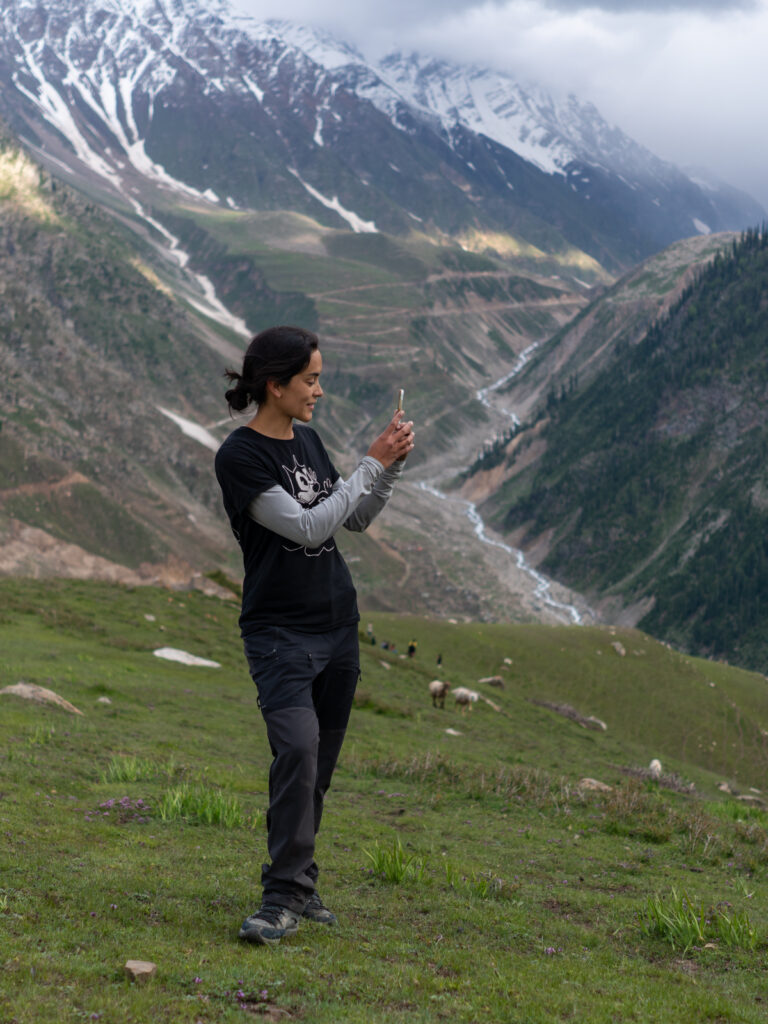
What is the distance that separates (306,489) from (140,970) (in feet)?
11.8

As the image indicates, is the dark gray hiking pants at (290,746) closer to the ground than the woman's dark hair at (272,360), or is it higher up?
closer to the ground

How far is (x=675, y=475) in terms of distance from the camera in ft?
490

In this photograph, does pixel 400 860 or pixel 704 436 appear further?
pixel 704 436

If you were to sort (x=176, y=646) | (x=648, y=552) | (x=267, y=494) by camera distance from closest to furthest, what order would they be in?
(x=267, y=494), (x=176, y=646), (x=648, y=552)

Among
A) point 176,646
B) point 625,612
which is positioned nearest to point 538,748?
point 176,646

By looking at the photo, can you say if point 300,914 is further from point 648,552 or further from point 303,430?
point 648,552

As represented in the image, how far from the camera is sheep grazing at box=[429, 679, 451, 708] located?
116ft

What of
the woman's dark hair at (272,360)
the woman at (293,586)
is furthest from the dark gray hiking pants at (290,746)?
the woman's dark hair at (272,360)

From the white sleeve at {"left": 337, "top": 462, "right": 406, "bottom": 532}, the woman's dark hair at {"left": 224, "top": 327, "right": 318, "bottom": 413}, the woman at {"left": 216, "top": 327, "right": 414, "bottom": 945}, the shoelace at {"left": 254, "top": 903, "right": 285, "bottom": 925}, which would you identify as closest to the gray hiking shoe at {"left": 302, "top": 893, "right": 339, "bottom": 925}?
the woman at {"left": 216, "top": 327, "right": 414, "bottom": 945}

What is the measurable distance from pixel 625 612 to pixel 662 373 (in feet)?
182

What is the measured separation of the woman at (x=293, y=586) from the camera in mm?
7137

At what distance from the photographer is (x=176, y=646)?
34.4 m

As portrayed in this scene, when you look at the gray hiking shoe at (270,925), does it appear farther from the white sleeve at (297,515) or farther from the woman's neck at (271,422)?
the woman's neck at (271,422)

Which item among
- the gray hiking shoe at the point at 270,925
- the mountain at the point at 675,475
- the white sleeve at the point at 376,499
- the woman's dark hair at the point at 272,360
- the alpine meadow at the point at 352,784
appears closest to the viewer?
the alpine meadow at the point at 352,784
